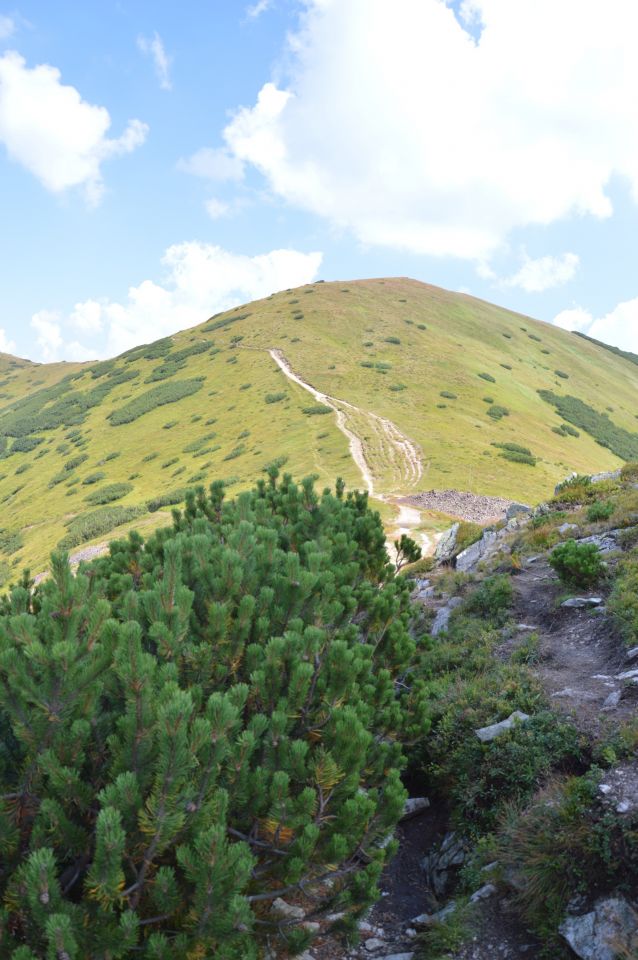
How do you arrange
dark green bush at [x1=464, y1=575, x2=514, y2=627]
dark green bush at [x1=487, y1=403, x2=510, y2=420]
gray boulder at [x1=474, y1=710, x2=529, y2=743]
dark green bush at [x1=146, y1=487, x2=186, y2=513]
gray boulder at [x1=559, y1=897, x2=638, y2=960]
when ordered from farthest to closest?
1. dark green bush at [x1=487, y1=403, x2=510, y2=420]
2. dark green bush at [x1=146, y1=487, x2=186, y2=513]
3. dark green bush at [x1=464, y1=575, x2=514, y2=627]
4. gray boulder at [x1=474, y1=710, x2=529, y2=743]
5. gray boulder at [x1=559, y1=897, x2=638, y2=960]

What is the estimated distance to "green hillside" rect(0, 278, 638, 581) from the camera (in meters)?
37.1

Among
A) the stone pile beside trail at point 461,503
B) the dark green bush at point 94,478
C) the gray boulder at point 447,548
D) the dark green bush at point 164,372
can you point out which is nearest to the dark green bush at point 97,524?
the dark green bush at point 94,478

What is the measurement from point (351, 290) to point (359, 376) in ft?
119

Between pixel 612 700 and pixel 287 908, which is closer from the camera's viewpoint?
pixel 287 908

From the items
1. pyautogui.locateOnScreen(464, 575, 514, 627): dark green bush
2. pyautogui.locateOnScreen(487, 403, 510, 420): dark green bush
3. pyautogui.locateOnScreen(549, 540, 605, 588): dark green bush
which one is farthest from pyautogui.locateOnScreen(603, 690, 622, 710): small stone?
pyautogui.locateOnScreen(487, 403, 510, 420): dark green bush

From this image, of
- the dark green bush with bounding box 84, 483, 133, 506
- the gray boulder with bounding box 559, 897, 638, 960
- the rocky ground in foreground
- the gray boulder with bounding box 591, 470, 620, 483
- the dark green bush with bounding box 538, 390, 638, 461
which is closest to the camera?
the gray boulder with bounding box 559, 897, 638, 960

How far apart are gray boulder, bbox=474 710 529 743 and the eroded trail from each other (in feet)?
46.4

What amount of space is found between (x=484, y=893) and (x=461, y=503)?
24.4m

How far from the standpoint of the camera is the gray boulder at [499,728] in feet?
23.0

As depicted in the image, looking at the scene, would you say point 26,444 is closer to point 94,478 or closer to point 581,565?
point 94,478

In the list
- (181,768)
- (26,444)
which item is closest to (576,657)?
(181,768)

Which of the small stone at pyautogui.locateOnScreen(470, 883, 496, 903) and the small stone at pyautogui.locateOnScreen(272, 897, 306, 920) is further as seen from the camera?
the small stone at pyautogui.locateOnScreen(470, 883, 496, 903)

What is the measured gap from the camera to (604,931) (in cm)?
450

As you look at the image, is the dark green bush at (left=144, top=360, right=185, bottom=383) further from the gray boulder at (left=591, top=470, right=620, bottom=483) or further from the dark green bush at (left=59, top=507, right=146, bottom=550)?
the gray boulder at (left=591, top=470, right=620, bottom=483)
